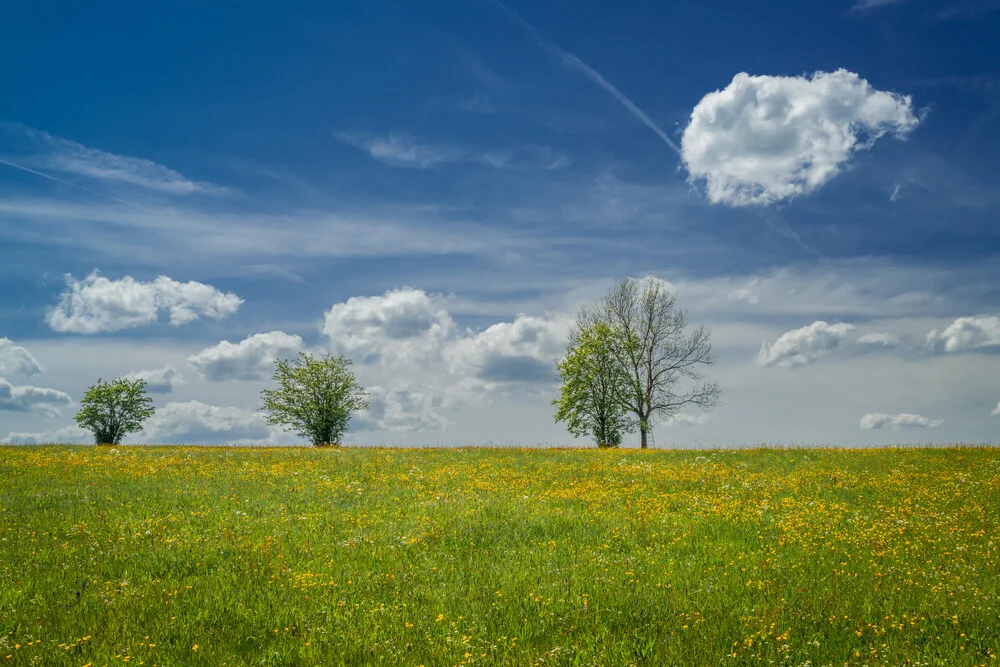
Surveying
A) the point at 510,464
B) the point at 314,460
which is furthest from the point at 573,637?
the point at 314,460

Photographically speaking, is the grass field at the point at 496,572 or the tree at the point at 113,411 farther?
the tree at the point at 113,411

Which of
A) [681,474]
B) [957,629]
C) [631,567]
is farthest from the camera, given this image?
[681,474]

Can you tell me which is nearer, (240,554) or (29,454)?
(240,554)

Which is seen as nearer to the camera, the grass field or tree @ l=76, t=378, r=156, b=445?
the grass field

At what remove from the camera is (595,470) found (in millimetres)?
23891

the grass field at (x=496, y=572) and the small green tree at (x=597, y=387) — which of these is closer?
the grass field at (x=496, y=572)

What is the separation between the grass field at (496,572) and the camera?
8.22m

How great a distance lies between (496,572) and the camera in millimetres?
10750

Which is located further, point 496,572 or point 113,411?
point 113,411

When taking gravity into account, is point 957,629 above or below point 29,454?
below

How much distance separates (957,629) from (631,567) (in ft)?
15.7

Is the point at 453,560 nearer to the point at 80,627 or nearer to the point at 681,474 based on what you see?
the point at 80,627

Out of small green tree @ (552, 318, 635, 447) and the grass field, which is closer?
the grass field

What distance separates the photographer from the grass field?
8.22 meters
